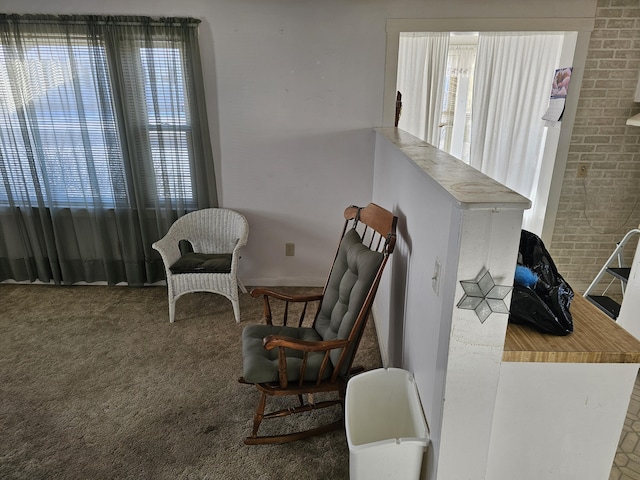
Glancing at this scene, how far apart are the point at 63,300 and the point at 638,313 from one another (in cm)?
387

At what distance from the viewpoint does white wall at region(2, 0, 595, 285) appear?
2.98 m

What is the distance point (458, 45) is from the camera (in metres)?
4.11

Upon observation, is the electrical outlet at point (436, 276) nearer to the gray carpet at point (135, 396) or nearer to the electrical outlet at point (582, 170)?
the gray carpet at point (135, 396)

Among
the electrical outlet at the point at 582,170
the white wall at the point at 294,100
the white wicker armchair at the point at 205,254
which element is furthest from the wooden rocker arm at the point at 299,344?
the electrical outlet at the point at 582,170

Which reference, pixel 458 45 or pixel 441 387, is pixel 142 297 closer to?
pixel 441 387

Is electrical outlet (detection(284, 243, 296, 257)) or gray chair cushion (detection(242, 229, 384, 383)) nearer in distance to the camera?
gray chair cushion (detection(242, 229, 384, 383))

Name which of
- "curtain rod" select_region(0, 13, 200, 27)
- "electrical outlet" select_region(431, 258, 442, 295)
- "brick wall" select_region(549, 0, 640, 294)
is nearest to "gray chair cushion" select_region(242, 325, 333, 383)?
"electrical outlet" select_region(431, 258, 442, 295)

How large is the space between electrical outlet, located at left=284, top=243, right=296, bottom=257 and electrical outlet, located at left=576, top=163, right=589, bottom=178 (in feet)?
7.48

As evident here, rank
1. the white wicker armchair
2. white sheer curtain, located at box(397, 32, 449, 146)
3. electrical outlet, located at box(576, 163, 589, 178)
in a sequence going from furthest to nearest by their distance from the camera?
white sheer curtain, located at box(397, 32, 449, 146) < electrical outlet, located at box(576, 163, 589, 178) < the white wicker armchair

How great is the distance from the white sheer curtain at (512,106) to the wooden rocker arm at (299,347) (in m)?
2.50

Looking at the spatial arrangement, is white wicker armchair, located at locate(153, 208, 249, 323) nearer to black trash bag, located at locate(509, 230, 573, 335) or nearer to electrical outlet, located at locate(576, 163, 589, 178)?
black trash bag, located at locate(509, 230, 573, 335)

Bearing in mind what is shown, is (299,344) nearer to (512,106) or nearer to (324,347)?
(324,347)

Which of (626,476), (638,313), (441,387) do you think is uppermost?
(441,387)

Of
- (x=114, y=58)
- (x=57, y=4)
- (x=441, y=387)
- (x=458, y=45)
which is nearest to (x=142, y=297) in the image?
(x=114, y=58)
